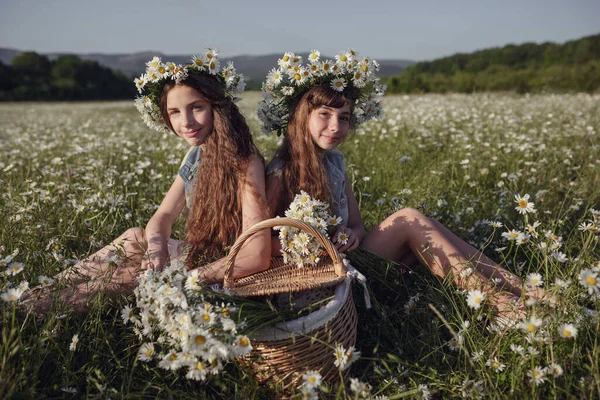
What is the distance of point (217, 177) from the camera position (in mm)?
2240

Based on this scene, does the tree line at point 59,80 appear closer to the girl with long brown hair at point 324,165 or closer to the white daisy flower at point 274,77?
the white daisy flower at point 274,77

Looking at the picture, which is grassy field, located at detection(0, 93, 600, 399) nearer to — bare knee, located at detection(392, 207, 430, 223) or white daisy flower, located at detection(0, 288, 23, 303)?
white daisy flower, located at detection(0, 288, 23, 303)

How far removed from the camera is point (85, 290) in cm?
205

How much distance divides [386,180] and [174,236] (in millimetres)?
1969

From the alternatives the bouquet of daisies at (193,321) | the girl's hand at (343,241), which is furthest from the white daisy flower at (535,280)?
the bouquet of daisies at (193,321)

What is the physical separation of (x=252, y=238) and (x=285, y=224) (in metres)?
0.35

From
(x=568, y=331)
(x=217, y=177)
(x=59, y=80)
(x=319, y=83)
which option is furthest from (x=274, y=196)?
(x=59, y=80)

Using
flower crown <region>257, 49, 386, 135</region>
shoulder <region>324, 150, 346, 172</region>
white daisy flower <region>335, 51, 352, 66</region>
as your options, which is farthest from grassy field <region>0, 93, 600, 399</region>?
white daisy flower <region>335, 51, 352, 66</region>

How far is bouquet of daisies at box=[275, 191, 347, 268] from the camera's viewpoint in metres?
1.95

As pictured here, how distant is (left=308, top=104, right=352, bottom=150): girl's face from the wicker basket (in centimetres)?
72

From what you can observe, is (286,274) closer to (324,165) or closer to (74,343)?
(324,165)

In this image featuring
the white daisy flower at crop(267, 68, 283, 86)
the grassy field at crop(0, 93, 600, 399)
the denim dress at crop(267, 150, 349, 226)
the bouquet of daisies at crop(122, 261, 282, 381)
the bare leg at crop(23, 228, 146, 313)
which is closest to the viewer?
the bouquet of daisies at crop(122, 261, 282, 381)

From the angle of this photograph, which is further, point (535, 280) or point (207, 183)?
point (207, 183)

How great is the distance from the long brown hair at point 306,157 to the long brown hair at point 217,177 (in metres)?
0.23
